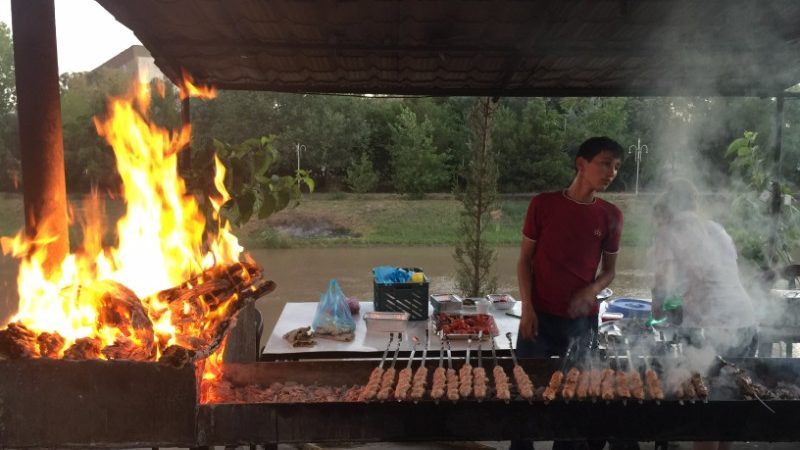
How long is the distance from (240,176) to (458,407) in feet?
10.5

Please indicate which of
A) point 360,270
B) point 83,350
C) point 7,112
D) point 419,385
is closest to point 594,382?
point 419,385

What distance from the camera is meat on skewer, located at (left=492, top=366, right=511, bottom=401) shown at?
2.86 metres

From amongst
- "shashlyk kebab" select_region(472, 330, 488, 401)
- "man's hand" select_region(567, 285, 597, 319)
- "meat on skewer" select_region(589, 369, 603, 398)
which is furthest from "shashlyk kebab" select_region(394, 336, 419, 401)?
"man's hand" select_region(567, 285, 597, 319)

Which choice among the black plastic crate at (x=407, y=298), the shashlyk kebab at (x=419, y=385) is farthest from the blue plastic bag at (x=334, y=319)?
the shashlyk kebab at (x=419, y=385)

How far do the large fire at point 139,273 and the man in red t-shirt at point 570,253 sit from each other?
6.35ft

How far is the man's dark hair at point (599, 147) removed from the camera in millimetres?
3877

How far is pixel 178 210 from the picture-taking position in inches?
156

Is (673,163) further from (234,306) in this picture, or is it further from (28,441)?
(28,441)

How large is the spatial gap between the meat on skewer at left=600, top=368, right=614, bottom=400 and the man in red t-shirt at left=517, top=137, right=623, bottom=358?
2.76ft

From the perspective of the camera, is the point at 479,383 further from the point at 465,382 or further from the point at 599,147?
the point at 599,147

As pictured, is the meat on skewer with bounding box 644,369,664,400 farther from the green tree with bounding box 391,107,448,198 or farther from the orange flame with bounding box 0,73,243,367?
the green tree with bounding box 391,107,448,198

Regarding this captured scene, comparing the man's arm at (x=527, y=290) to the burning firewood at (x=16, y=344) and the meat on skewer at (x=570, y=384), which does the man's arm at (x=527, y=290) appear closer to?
the meat on skewer at (x=570, y=384)

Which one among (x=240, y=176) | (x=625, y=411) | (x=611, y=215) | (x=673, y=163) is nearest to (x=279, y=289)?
(x=240, y=176)

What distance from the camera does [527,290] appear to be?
4109mm
